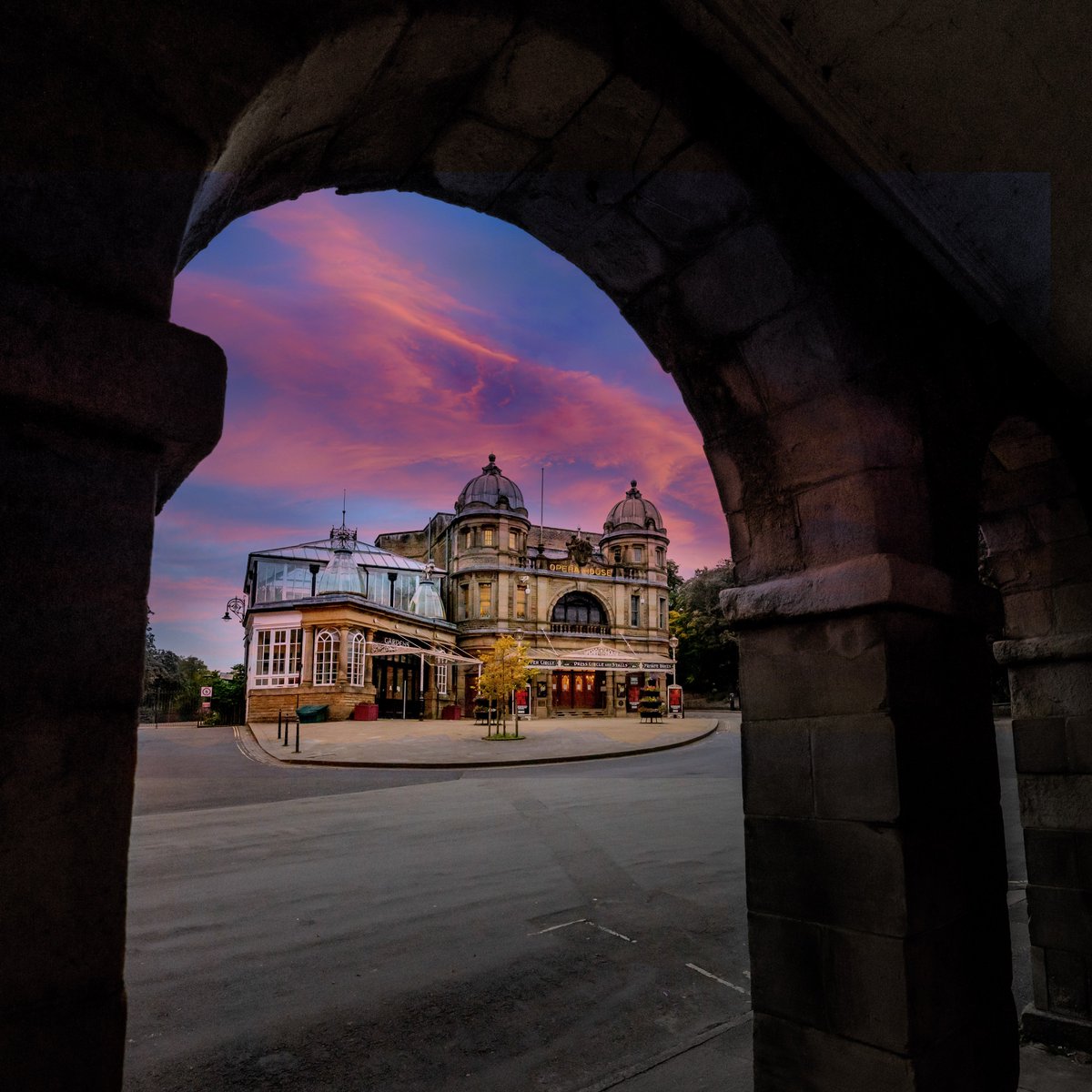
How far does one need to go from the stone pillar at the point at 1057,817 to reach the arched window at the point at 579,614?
36.2m

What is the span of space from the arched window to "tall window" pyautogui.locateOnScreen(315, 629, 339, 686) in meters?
15.4

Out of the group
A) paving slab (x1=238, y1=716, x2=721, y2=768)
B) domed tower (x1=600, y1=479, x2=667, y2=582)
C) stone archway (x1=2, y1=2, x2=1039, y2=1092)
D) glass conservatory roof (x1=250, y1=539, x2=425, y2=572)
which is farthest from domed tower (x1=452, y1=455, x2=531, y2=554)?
stone archway (x1=2, y1=2, x2=1039, y2=1092)

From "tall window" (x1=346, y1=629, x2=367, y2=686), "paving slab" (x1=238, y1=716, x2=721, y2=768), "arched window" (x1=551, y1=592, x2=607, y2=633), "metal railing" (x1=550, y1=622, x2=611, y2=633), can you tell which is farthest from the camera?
"arched window" (x1=551, y1=592, x2=607, y2=633)

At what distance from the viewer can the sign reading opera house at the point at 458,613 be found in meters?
27.3

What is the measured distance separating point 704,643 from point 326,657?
25.9 metres

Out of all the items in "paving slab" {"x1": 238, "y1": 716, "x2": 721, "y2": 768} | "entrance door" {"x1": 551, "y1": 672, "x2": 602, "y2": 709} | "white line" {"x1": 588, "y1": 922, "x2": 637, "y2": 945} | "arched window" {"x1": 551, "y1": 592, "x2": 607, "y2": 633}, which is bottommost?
"paving slab" {"x1": 238, "y1": 716, "x2": 721, "y2": 768}

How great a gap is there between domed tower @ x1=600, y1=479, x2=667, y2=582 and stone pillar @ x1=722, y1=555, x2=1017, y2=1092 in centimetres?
4060

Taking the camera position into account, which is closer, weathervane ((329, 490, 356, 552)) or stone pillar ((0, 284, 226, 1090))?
stone pillar ((0, 284, 226, 1090))

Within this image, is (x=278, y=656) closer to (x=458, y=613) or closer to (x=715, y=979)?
(x=458, y=613)

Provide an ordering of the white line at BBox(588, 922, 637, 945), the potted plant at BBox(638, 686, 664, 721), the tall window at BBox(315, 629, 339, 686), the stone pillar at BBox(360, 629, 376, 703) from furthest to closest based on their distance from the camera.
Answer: the potted plant at BBox(638, 686, 664, 721), the stone pillar at BBox(360, 629, 376, 703), the tall window at BBox(315, 629, 339, 686), the white line at BBox(588, 922, 637, 945)

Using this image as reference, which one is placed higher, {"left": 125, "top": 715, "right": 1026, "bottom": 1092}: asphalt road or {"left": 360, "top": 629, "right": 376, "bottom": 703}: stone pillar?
{"left": 360, "top": 629, "right": 376, "bottom": 703}: stone pillar

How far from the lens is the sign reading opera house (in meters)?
27.3

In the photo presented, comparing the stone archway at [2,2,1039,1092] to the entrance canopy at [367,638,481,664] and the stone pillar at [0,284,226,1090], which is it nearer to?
the stone pillar at [0,284,226,1090]

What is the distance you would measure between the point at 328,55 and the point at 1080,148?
2.67m
